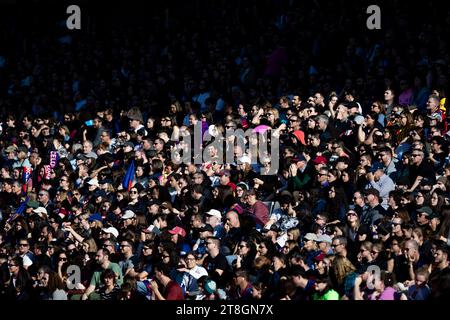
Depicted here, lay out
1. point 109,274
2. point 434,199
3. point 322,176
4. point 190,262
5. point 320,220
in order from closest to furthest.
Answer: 1. point 190,262
2. point 434,199
3. point 109,274
4. point 320,220
5. point 322,176

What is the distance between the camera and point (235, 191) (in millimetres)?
17031

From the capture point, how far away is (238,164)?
1769 cm

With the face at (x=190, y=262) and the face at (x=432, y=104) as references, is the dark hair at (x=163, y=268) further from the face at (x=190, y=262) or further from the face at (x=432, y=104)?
the face at (x=432, y=104)

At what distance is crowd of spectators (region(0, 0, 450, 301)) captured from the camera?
14320 millimetres

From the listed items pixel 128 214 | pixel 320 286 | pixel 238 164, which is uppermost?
pixel 238 164

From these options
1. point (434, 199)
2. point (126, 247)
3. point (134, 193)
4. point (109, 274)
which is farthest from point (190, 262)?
point (134, 193)

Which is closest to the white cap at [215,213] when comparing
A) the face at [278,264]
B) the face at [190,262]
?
the face at [190,262]

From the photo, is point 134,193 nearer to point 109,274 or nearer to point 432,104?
point 109,274

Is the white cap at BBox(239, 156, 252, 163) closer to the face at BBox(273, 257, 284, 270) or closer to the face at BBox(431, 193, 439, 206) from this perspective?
the face at BBox(431, 193, 439, 206)

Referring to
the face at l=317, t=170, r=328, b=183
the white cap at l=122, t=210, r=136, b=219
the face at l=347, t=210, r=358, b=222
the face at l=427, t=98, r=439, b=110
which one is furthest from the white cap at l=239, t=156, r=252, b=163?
the face at l=347, t=210, r=358, b=222

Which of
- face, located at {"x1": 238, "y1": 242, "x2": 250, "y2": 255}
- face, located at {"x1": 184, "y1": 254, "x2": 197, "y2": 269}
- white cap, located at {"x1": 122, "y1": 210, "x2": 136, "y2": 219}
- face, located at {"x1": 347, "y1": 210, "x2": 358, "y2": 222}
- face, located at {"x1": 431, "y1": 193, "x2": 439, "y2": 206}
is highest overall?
face, located at {"x1": 431, "y1": 193, "x2": 439, "y2": 206}
